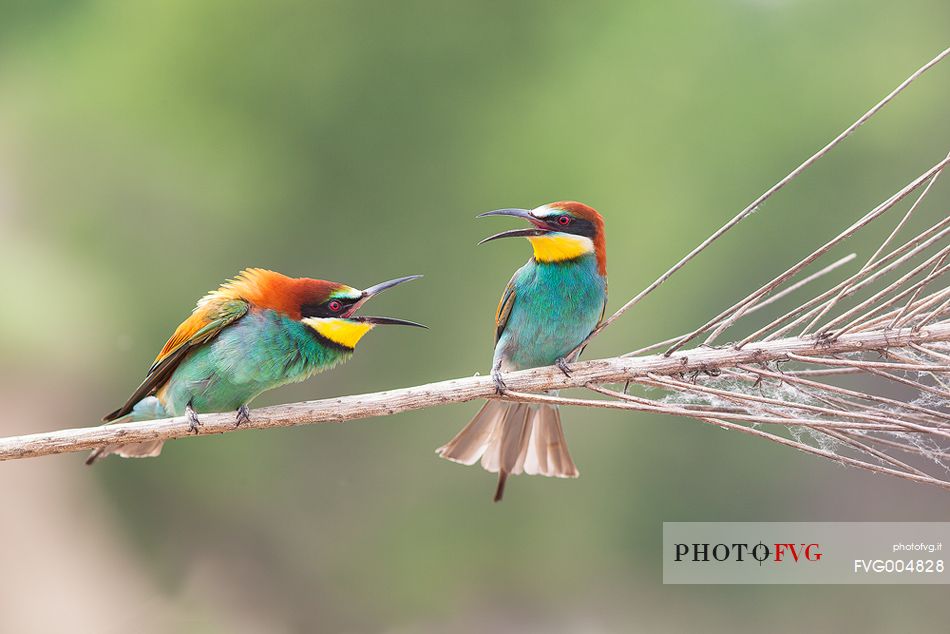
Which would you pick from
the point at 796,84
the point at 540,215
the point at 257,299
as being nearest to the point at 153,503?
the point at 257,299

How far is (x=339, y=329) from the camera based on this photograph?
121cm

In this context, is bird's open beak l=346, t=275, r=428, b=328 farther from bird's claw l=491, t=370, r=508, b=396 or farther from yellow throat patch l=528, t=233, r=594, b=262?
yellow throat patch l=528, t=233, r=594, b=262

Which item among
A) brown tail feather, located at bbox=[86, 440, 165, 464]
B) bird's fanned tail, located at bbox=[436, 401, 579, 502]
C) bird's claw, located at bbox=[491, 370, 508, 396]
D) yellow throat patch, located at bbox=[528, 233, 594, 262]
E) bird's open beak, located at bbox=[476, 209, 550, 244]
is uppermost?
yellow throat patch, located at bbox=[528, 233, 594, 262]

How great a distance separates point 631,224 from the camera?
2.64 meters

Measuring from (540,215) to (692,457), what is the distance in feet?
5.57

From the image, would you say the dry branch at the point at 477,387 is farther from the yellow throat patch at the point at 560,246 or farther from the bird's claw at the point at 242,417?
the yellow throat patch at the point at 560,246

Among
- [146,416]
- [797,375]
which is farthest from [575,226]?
[146,416]

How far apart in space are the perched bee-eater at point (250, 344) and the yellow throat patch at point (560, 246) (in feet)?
1.02

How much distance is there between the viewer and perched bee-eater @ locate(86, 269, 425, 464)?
4.00 feet

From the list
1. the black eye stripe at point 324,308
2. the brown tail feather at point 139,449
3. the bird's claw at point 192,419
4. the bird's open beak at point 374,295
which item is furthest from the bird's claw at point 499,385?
the brown tail feather at point 139,449

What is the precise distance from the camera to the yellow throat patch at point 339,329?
1196mm

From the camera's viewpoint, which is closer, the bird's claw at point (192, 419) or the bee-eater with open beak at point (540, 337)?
the bird's claw at point (192, 419)

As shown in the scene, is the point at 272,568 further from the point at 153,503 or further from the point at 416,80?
the point at 416,80

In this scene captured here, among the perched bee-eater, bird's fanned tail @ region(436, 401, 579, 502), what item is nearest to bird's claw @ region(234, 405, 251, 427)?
the perched bee-eater
